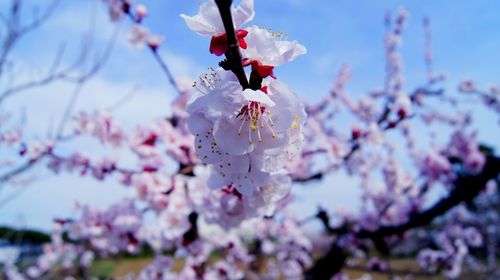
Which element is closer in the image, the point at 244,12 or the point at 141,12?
the point at 244,12

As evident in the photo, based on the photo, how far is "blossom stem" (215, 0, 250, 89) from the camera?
24.1 inches

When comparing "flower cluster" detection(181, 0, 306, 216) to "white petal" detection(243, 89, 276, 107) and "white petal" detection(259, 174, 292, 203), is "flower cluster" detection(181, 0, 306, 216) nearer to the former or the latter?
"white petal" detection(243, 89, 276, 107)

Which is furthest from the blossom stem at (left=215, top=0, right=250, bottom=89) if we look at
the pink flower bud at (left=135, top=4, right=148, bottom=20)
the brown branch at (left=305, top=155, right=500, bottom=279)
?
the brown branch at (left=305, top=155, right=500, bottom=279)

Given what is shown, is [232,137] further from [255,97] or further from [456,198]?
[456,198]

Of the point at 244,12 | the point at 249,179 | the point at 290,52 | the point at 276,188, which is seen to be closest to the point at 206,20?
the point at 244,12

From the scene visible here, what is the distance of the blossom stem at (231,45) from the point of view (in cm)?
61

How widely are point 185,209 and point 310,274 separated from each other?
225 cm

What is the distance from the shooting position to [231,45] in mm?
658

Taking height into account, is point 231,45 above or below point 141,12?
below

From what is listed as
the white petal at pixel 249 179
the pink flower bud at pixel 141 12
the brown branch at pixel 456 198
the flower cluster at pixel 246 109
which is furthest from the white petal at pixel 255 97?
the brown branch at pixel 456 198

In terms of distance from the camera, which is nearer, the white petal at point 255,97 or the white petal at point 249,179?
the white petal at point 255,97

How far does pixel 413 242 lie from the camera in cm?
1434

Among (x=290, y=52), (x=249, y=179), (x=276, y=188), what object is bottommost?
(x=276, y=188)

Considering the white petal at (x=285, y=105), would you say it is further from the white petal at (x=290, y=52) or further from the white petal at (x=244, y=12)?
the white petal at (x=244, y=12)
